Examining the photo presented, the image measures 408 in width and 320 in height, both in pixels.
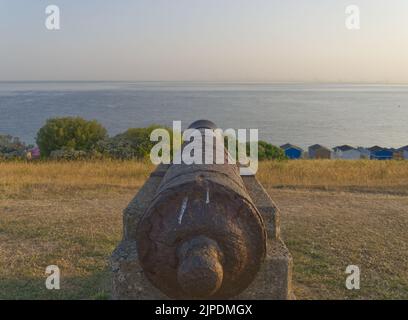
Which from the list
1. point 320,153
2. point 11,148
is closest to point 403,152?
point 320,153

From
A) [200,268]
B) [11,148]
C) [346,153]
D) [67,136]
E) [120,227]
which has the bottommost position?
[346,153]

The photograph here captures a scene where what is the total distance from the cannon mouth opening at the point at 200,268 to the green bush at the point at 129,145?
44.3 feet

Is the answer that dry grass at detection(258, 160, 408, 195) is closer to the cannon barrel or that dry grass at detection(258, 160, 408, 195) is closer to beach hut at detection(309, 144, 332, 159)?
the cannon barrel

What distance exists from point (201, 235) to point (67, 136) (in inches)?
704

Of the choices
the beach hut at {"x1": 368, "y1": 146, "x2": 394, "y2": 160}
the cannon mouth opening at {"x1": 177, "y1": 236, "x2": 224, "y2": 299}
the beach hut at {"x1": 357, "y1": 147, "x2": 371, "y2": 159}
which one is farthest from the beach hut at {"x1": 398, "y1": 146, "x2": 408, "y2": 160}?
the cannon mouth opening at {"x1": 177, "y1": 236, "x2": 224, "y2": 299}

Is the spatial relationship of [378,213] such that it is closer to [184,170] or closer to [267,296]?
[267,296]

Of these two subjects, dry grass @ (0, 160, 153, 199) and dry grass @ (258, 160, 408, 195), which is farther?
dry grass @ (258, 160, 408, 195)

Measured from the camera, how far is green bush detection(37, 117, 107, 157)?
19.1 metres

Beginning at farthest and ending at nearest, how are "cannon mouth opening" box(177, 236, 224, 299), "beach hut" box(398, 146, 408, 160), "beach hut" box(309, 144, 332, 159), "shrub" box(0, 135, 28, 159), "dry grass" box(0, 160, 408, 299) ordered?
"beach hut" box(309, 144, 332, 159) < "beach hut" box(398, 146, 408, 160) < "shrub" box(0, 135, 28, 159) < "dry grass" box(0, 160, 408, 299) < "cannon mouth opening" box(177, 236, 224, 299)

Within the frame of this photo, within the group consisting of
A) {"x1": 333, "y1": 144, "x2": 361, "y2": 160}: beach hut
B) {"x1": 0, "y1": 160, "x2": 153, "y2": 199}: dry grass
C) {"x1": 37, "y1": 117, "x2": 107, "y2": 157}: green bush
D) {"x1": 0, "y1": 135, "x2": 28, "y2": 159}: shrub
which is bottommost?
{"x1": 333, "y1": 144, "x2": 361, "y2": 160}: beach hut

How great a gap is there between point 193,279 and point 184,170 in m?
0.82

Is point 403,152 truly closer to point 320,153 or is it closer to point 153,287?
point 320,153

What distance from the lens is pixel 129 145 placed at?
1783cm

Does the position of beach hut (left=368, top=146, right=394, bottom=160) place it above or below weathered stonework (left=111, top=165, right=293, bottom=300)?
below
